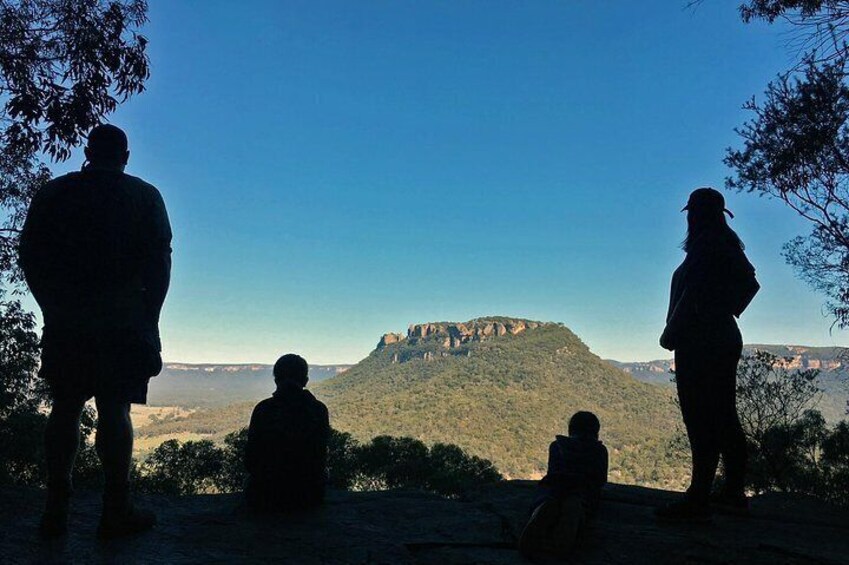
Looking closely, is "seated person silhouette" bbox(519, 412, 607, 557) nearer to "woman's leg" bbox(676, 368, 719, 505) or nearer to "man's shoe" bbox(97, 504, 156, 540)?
"woman's leg" bbox(676, 368, 719, 505)

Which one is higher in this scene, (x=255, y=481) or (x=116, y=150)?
(x=116, y=150)

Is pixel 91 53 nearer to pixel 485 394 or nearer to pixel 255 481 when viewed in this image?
pixel 255 481

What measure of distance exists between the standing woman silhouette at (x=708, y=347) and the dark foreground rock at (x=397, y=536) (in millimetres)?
361

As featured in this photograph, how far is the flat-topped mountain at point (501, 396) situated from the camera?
65750mm

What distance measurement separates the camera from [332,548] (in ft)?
9.31

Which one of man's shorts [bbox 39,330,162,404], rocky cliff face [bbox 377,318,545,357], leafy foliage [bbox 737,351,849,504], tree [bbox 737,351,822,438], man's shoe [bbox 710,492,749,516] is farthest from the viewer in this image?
rocky cliff face [bbox 377,318,545,357]

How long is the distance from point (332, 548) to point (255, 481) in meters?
1.00

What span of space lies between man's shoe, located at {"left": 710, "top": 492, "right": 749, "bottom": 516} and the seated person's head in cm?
310

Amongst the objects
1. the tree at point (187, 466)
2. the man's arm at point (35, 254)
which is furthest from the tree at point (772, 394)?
the tree at point (187, 466)

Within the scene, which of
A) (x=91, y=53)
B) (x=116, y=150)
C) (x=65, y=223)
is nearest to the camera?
(x=65, y=223)

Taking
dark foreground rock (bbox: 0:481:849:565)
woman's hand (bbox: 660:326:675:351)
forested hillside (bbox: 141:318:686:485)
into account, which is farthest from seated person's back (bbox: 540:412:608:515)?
forested hillside (bbox: 141:318:686:485)

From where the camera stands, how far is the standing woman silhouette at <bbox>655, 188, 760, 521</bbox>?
336 cm

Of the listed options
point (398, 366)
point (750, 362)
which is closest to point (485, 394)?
point (398, 366)

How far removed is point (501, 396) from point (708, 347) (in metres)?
89.1
